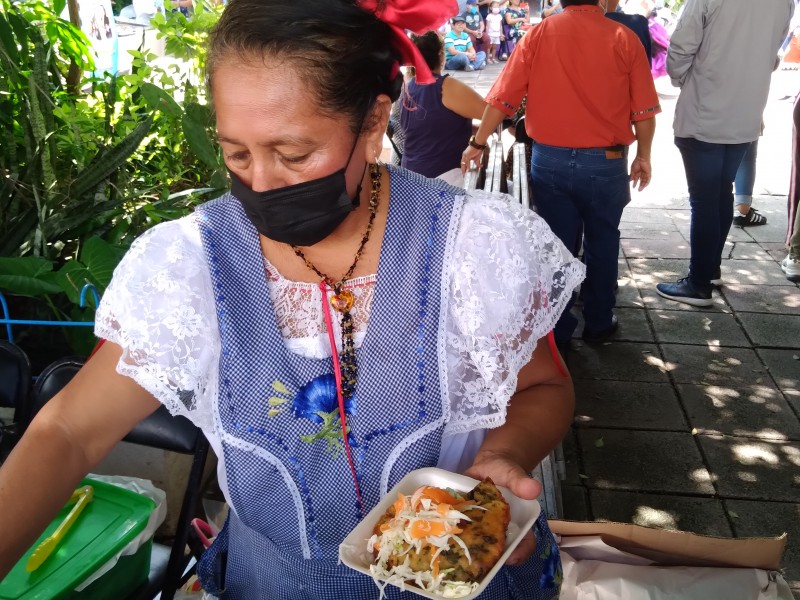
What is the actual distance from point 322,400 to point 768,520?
2.57m

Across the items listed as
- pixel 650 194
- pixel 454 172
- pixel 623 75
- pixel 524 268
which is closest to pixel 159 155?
pixel 454 172

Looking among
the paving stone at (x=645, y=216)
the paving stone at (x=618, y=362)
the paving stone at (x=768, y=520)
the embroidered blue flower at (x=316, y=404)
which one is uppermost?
the embroidered blue flower at (x=316, y=404)

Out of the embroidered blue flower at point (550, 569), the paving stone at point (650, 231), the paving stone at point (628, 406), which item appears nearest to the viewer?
the embroidered blue flower at point (550, 569)

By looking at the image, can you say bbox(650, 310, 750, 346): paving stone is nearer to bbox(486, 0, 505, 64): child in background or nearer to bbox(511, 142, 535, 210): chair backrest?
bbox(511, 142, 535, 210): chair backrest

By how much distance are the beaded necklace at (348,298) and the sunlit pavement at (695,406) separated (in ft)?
6.97

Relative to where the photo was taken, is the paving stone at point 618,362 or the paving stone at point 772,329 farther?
the paving stone at point 772,329

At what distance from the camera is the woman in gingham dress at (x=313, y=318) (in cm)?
127

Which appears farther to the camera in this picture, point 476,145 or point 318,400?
point 476,145

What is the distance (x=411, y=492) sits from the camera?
1308 millimetres

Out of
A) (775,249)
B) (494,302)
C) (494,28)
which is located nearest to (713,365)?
(775,249)

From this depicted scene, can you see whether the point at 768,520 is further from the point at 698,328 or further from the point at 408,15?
the point at 408,15

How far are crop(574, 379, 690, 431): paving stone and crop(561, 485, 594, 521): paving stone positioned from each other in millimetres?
537

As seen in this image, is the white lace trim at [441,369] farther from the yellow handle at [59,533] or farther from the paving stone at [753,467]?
the paving stone at [753,467]

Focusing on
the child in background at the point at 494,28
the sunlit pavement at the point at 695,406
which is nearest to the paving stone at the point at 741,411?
the sunlit pavement at the point at 695,406
